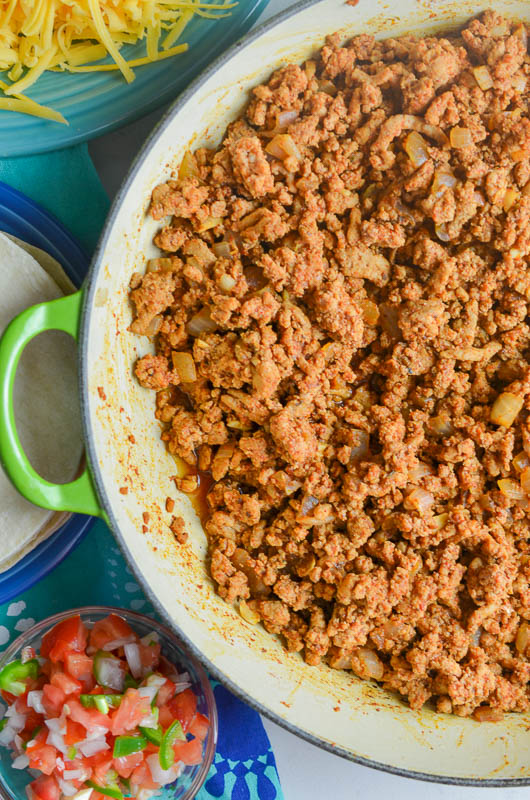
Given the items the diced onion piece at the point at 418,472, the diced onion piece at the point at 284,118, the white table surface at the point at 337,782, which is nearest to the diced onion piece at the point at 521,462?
the diced onion piece at the point at 418,472

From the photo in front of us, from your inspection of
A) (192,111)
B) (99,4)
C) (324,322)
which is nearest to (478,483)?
(324,322)

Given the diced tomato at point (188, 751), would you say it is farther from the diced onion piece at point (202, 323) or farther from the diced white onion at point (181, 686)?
the diced onion piece at point (202, 323)

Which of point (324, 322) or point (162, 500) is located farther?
point (162, 500)

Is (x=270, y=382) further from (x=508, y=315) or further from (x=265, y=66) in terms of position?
(x=265, y=66)

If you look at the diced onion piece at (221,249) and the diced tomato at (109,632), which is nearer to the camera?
the diced onion piece at (221,249)

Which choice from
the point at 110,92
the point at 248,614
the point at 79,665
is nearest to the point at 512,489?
the point at 248,614

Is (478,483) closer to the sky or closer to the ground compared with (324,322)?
closer to the ground

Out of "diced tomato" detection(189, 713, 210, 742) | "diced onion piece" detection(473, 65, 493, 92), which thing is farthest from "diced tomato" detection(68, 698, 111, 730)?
"diced onion piece" detection(473, 65, 493, 92)

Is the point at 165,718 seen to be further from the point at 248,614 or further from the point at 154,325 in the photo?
the point at 154,325
